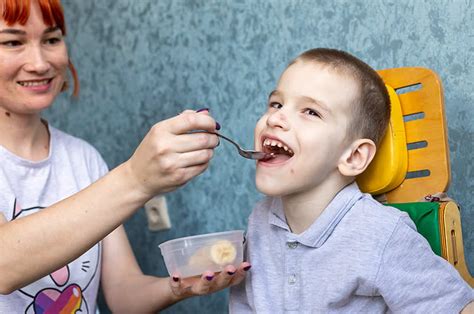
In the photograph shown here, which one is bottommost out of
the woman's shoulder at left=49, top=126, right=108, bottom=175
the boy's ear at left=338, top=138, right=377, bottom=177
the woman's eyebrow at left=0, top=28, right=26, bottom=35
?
the woman's shoulder at left=49, top=126, right=108, bottom=175

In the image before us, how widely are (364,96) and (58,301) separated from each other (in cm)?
82

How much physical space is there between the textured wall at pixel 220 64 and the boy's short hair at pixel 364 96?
0.63 feet

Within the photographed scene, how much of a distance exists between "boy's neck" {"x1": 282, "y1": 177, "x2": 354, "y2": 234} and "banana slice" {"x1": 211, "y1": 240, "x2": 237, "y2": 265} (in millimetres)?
139

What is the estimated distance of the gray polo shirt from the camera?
105cm

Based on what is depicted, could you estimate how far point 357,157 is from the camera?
1211 millimetres

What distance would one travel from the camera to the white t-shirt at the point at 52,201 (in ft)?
4.70

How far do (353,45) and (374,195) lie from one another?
0.36 meters

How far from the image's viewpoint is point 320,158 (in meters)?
1.16

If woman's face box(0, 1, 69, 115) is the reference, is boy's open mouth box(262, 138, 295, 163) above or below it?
below

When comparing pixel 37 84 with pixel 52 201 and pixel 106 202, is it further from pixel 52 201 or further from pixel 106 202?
pixel 106 202

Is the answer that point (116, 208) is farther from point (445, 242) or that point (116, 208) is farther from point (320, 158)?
point (445, 242)

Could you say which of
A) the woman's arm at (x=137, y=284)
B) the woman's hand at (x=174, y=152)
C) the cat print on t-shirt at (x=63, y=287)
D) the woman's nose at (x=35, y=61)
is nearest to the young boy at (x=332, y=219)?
the woman's arm at (x=137, y=284)

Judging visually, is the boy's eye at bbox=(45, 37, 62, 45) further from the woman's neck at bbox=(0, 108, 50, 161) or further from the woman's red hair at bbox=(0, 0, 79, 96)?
the woman's neck at bbox=(0, 108, 50, 161)

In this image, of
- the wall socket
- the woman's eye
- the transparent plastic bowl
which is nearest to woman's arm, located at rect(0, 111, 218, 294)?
the transparent plastic bowl
